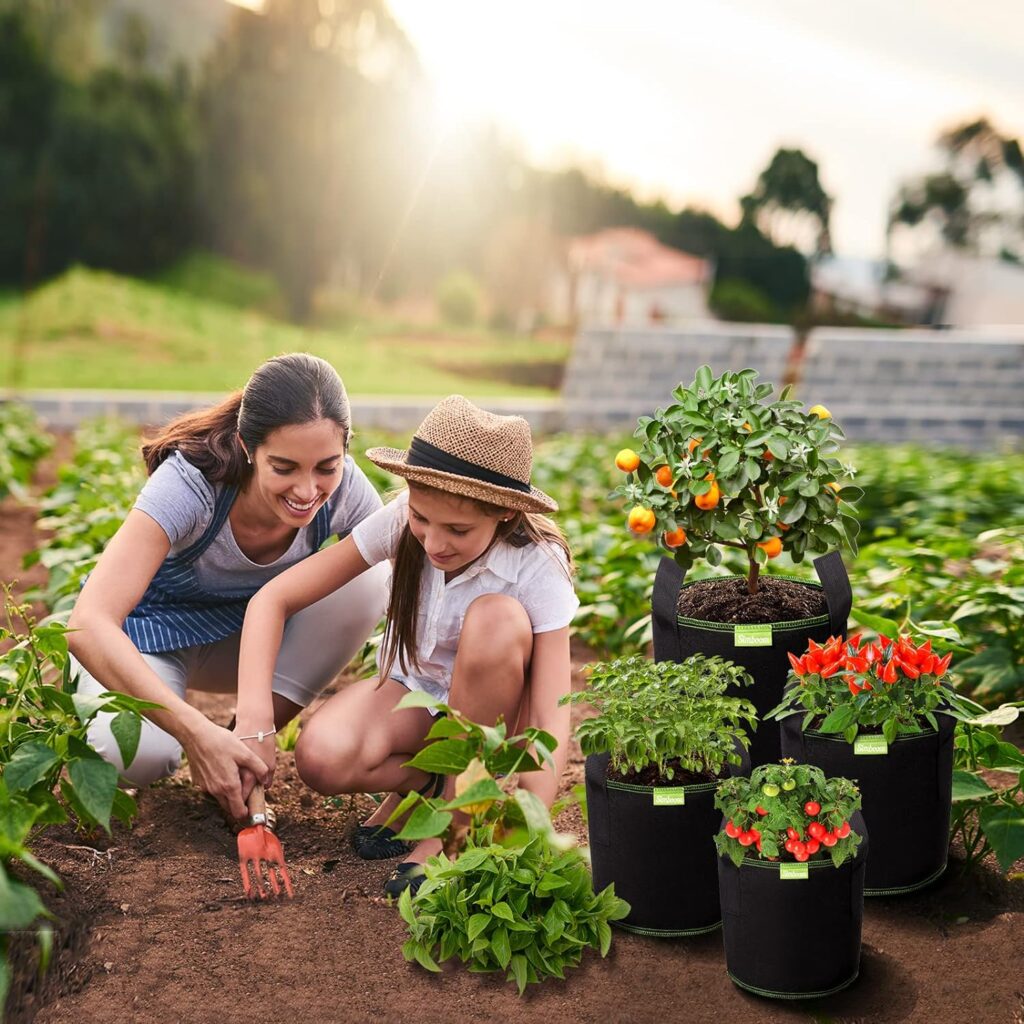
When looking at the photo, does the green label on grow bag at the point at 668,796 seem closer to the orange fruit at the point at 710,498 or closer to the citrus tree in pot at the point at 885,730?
the citrus tree in pot at the point at 885,730

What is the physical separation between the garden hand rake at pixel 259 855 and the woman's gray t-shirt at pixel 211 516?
0.55 metres

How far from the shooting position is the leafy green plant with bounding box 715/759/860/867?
171 centimetres

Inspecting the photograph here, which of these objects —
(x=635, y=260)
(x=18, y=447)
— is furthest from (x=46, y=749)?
(x=635, y=260)

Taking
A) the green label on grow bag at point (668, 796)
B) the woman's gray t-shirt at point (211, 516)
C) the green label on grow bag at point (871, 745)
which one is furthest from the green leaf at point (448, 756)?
the woman's gray t-shirt at point (211, 516)

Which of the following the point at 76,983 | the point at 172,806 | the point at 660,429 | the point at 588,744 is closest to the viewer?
the point at 76,983

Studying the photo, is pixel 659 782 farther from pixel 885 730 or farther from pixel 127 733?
pixel 127 733

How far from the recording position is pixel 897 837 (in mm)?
2018

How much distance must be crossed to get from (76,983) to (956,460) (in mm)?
6570

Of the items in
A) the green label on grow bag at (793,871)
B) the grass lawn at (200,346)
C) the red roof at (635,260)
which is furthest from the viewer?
the red roof at (635,260)

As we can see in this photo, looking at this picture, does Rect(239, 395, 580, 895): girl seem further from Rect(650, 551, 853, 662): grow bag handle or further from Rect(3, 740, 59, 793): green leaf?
Rect(3, 740, 59, 793): green leaf

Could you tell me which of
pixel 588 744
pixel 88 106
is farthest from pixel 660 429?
pixel 88 106

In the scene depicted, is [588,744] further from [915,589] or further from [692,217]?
[692,217]

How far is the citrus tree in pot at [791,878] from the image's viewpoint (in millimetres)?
1711

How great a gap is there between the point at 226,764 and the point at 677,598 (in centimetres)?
85
